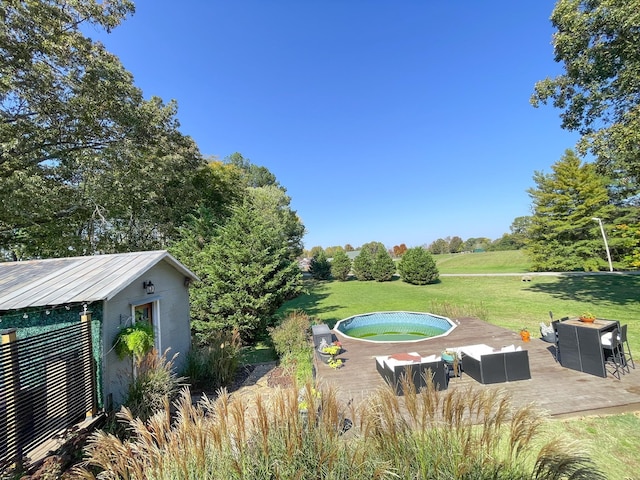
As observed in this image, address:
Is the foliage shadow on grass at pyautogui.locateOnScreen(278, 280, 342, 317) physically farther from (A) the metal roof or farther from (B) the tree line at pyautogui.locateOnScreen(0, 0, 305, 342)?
(A) the metal roof

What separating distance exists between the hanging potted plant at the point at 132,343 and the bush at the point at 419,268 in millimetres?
23392

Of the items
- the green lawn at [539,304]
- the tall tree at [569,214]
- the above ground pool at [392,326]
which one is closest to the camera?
the green lawn at [539,304]

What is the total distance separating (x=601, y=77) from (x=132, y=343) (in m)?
17.3

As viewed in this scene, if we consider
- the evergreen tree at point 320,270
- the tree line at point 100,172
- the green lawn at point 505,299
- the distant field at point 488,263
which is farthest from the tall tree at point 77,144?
the distant field at point 488,263

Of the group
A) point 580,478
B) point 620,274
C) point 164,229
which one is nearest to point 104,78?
point 164,229

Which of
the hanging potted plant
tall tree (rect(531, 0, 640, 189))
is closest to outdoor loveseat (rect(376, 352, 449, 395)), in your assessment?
the hanging potted plant

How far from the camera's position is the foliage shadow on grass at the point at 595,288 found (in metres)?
15.1

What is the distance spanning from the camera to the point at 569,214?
80.3 ft

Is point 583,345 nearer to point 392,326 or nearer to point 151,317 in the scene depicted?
point 392,326

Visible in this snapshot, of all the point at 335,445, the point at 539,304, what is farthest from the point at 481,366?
the point at 539,304

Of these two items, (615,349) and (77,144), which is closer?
(615,349)

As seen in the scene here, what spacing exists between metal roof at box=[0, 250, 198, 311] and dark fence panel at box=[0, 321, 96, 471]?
739mm

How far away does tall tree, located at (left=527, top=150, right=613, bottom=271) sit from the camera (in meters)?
23.4

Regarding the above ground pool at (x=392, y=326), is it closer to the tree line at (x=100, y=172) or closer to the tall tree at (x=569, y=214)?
the tree line at (x=100, y=172)
